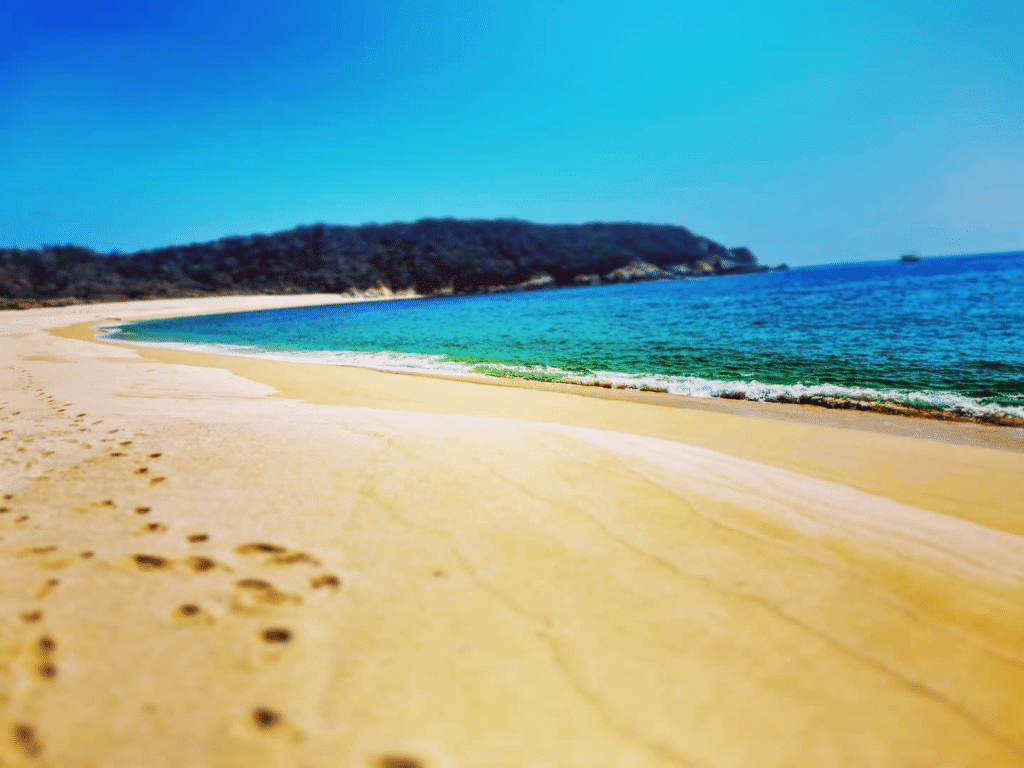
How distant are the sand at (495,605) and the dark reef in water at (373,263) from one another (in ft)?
311

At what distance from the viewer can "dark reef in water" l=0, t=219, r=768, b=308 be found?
3324 inches

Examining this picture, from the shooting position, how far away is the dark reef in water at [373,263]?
3324 inches

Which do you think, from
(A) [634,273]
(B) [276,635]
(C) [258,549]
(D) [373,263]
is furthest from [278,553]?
(A) [634,273]

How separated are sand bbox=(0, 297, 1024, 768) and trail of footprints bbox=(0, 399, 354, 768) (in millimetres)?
14

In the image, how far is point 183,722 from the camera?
1679 millimetres

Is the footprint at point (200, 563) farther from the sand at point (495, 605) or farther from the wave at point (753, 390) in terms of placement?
the wave at point (753, 390)

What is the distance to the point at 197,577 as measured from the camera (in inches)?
99.7

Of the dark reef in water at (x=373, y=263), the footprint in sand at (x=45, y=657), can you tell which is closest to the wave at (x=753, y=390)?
the footprint in sand at (x=45, y=657)

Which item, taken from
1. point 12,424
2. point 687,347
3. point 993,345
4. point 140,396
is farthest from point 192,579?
point 993,345

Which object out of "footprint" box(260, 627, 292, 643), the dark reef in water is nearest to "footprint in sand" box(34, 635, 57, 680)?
"footprint" box(260, 627, 292, 643)

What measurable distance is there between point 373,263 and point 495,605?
119 metres

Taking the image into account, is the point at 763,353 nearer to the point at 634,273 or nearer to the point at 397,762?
the point at 397,762

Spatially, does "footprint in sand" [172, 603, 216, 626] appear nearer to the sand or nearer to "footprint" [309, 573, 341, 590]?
the sand

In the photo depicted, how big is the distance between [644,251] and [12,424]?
149869 mm
